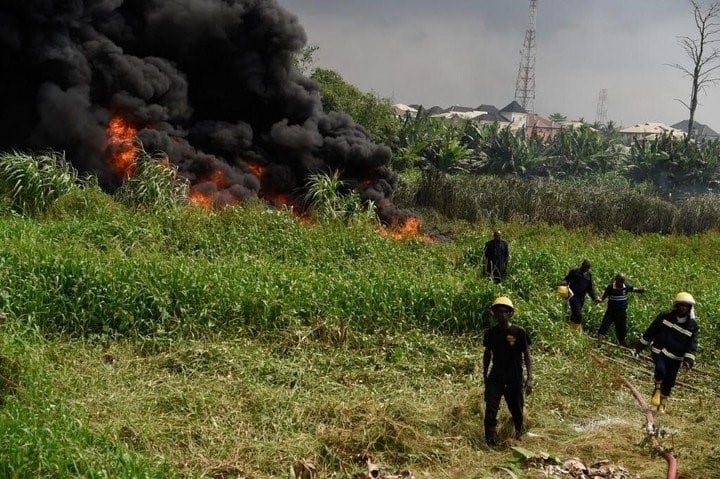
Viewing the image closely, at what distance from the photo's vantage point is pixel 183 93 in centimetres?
1994

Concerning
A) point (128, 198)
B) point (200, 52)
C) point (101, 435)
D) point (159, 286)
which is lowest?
point (101, 435)

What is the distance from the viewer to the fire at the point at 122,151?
Answer: 1675 cm

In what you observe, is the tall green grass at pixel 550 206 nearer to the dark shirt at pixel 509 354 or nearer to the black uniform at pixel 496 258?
the black uniform at pixel 496 258

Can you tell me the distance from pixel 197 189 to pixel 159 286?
7.78 m

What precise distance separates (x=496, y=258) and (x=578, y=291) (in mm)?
2023

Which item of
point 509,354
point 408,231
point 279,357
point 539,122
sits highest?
point 539,122

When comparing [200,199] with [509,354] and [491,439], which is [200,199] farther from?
[491,439]

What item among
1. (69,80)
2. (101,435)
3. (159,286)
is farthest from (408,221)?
(101,435)

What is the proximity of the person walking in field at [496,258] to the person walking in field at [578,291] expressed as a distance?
1.70 m

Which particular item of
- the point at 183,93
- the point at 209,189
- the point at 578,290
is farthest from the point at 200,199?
the point at 578,290

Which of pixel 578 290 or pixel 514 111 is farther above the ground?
pixel 514 111

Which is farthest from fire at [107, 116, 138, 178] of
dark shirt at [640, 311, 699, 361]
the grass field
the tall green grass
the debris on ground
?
the debris on ground

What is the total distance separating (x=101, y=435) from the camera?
604 centimetres

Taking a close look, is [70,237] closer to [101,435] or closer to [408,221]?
[101,435]
